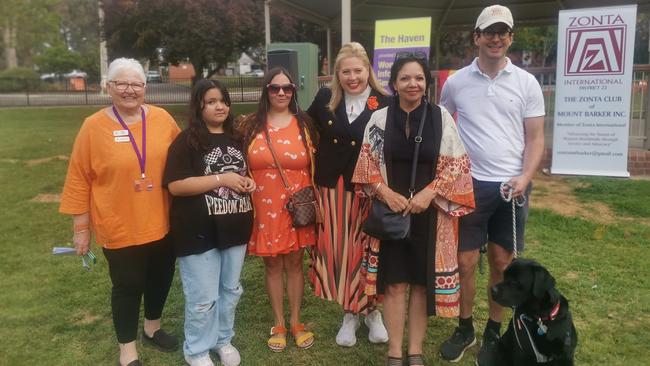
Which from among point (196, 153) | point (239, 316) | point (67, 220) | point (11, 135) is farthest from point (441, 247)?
point (11, 135)

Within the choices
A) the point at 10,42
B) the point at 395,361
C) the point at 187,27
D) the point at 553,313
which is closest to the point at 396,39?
the point at 395,361

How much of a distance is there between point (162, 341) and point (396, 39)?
18.9 ft

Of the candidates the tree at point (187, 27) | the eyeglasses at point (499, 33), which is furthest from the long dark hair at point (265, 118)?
the tree at point (187, 27)

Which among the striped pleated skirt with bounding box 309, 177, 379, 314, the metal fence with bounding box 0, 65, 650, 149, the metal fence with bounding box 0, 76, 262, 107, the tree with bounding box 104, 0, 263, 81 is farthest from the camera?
the tree with bounding box 104, 0, 263, 81

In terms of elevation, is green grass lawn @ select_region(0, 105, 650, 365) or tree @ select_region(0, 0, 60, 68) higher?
tree @ select_region(0, 0, 60, 68)

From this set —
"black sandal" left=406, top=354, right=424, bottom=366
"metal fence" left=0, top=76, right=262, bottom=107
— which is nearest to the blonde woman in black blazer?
"black sandal" left=406, top=354, right=424, bottom=366

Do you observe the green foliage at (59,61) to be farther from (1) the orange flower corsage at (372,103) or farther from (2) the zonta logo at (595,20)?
(1) the orange flower corsage at (372,103)

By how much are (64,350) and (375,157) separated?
8.28ft

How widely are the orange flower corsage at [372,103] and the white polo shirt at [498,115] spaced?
524 millimetres

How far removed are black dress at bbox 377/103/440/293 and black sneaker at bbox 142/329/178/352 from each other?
1573mm

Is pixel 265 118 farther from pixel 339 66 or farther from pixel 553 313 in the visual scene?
pixel 553 313

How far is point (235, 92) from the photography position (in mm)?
13258

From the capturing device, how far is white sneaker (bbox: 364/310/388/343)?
366cm

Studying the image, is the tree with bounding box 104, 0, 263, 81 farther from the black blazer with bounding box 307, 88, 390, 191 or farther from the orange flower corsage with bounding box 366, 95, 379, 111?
the orange flower corsage with bounding box 366, 95, 379, 111
